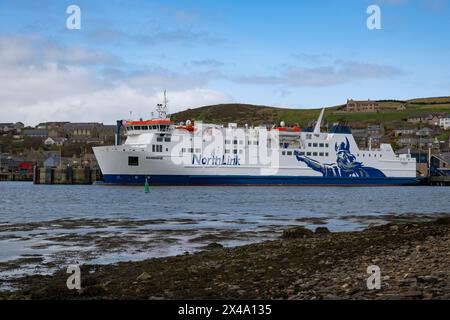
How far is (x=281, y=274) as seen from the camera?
1000 centimetres

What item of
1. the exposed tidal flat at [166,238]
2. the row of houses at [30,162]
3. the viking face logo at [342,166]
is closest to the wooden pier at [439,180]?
the viking face logo at [342,166]

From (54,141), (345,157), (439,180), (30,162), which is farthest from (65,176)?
(54,141)

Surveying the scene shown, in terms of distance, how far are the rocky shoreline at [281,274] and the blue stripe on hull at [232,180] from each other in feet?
157

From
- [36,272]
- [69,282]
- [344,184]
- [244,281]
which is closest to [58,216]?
[36,272]

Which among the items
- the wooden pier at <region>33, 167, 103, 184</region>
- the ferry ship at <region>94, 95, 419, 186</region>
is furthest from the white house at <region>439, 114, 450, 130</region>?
the wooden pier at <region>33, 167, 103, 184</region>

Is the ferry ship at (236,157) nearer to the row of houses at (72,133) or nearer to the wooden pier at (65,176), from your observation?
the wooden pier at (65,176)

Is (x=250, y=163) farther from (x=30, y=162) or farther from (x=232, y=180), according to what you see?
(x=30, y=162)

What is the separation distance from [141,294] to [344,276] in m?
3.07

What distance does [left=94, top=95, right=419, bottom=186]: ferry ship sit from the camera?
2432 inches

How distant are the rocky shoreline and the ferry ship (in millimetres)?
45412

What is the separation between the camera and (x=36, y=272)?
1230cm

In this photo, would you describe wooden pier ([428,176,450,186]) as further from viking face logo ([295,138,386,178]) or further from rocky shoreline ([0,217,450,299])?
rocky shoreline ([0,217,450,299])
